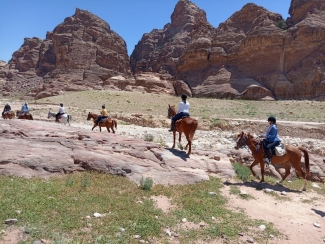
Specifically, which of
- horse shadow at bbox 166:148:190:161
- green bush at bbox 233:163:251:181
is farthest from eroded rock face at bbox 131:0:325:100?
horse shadow at bbox 166:148:190:161

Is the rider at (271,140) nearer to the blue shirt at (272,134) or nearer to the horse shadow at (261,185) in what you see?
the blue shirt at (272,134)

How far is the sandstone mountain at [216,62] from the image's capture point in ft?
217

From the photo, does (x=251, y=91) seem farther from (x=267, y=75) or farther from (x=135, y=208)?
(x=135, y=208)

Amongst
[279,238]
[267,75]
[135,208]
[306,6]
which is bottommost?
[279,238]

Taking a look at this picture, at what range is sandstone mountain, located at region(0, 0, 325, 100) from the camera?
66000mm

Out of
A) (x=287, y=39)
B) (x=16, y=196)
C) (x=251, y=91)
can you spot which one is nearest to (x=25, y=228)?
(x=16, y=196)

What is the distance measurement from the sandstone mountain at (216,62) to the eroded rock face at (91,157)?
57.7 metres

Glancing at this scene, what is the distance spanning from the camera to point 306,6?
7531 cm

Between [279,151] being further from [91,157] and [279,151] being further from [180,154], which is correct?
[91,157]

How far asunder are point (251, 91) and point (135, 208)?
62601 mm

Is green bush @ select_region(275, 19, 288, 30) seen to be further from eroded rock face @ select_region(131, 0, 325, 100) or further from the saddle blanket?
the saddle blanket

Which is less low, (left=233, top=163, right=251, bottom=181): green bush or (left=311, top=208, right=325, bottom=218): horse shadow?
(left=233, top=163, right=251, bottom=181): green bush

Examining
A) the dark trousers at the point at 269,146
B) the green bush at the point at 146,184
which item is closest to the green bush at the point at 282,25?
the dark trousers at the point at 269,146

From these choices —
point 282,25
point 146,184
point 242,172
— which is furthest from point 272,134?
point 282,25
